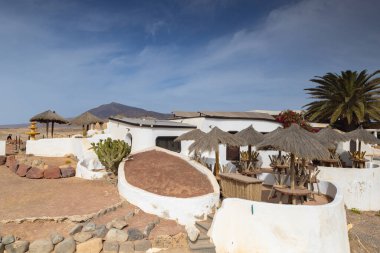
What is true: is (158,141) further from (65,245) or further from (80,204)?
(65,245)

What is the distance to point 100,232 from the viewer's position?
10.5m

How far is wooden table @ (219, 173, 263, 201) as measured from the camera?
452 inches

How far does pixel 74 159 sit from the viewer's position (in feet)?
72.2

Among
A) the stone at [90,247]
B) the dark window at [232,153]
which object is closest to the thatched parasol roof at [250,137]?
the dark window at [232,153]

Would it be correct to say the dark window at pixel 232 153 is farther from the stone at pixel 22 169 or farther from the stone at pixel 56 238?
the stone at pixel 56 238

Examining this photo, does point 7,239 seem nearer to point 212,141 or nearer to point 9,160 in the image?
point 212,141

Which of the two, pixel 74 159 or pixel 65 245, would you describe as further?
pixel 74 159

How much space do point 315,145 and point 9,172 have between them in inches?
753

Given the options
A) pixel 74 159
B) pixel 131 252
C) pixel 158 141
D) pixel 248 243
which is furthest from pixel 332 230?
pixel 74 159

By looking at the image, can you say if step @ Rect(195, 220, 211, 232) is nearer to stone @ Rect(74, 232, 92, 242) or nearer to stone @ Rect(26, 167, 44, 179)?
stone @ Rect(74, 232, 92, 242)

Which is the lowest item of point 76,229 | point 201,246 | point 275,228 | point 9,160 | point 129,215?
point 201,246

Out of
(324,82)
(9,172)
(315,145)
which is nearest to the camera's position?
(315,145)

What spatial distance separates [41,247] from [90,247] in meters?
1.62

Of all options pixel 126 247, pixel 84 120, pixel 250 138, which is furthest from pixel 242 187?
pixel 84 120
